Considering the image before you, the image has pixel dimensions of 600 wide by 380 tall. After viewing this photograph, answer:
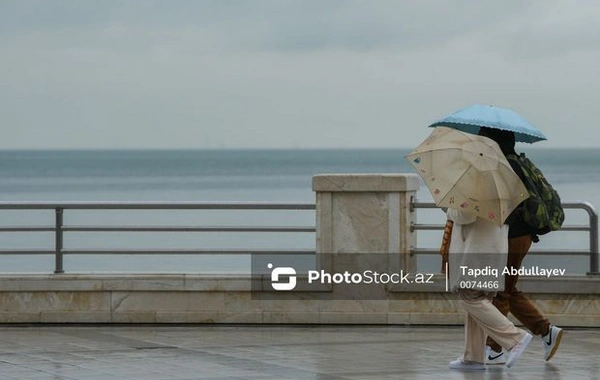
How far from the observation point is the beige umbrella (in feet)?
38.8

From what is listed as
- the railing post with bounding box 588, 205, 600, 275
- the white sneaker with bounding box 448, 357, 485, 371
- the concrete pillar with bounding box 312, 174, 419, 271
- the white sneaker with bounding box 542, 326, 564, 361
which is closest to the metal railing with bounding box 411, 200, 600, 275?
the railing post with bounding box 588, 205, 600, 275

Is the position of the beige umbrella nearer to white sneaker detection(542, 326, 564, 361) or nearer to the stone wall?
white sneaker detection(542, 326, 564, 361)

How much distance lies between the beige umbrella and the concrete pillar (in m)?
3.05

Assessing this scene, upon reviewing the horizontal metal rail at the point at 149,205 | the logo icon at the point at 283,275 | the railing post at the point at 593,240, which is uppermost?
the horizontal metal rail at the point at 149,205

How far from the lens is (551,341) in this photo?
12492 millimetres

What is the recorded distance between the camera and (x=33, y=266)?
112ft

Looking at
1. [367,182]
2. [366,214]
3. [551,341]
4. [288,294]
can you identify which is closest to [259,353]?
[288,294]

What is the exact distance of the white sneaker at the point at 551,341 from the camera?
40.9ft

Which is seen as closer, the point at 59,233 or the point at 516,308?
the point at 516,308

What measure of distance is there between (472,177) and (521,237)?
0.74 meters

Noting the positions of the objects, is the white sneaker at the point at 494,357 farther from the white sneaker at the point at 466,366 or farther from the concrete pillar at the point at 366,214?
the concrete pillar at the point at 366,214

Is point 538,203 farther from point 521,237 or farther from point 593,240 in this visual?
point 593,240

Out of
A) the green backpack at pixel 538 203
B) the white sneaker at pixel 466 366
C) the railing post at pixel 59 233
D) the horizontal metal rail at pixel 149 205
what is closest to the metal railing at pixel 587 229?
the horizontal metal rail at pixel 149 205

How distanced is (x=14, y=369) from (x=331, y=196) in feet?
14.2
